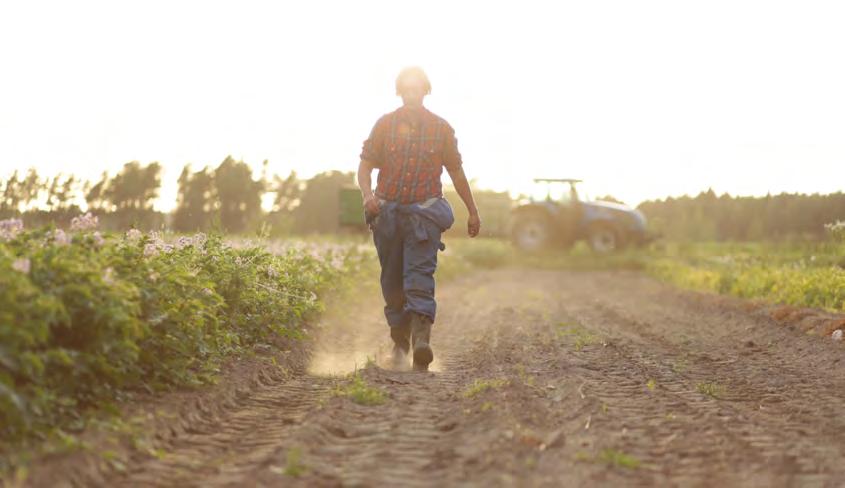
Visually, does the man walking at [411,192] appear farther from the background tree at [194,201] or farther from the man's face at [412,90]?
the background tree at [194,201]

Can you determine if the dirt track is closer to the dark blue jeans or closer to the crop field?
the crop field

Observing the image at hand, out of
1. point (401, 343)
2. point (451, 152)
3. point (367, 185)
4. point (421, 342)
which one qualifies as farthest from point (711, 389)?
point (367, 185)

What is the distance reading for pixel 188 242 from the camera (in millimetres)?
5578

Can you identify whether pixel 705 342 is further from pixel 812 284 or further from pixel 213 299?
pixel 213 299

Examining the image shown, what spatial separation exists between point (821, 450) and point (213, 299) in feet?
10.1

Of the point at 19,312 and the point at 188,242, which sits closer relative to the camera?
the point at 19,312

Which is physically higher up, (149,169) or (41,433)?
(149,169)

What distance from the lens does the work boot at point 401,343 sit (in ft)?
19.4

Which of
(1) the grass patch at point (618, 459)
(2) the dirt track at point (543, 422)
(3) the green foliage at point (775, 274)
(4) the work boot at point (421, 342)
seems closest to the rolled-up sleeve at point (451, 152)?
(4) the work boot at point (421, 342)

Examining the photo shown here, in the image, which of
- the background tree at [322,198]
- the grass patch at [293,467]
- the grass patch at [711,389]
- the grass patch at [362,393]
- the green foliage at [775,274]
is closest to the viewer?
the grass patch at [293,467]

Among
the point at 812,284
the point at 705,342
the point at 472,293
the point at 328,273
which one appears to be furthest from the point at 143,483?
the point at 472,293

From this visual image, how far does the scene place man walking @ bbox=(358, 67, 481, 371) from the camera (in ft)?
18.5

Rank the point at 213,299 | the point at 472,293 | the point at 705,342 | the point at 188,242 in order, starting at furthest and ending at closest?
the point at 472,293 → the point at 705,342 → the point at 188,242 → the point at 213,299

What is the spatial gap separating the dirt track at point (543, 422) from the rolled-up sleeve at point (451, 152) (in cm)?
139
